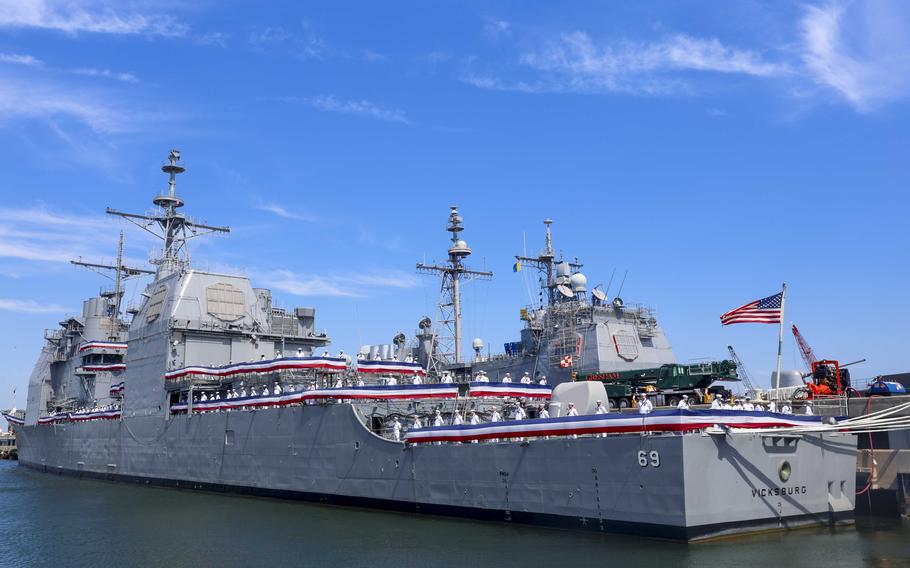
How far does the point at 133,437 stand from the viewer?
40000mm

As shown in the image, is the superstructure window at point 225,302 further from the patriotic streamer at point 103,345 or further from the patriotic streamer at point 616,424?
the patriotic streamer at point 616,424

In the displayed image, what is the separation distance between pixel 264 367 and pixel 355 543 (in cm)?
1410

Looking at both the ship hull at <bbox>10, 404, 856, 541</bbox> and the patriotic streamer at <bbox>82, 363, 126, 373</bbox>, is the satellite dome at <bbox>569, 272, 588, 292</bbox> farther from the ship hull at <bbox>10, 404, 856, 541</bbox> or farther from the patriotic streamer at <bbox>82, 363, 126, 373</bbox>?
the patriotic streamer at <bbox>82, 363, 126, 373</bbox>

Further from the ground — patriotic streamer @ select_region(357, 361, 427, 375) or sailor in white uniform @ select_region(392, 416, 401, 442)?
patriotic streamer @ select_region(357, 361, 427, 375)

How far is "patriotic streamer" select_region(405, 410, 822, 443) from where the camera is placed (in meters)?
19.0

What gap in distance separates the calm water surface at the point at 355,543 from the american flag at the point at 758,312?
6870 mm

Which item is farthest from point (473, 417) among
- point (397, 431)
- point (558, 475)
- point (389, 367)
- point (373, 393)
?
point (389, 367)

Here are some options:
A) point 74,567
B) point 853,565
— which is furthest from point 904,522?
point 74,567

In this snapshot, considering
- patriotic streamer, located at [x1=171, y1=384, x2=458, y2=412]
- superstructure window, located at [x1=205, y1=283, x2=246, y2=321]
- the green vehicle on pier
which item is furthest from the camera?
A: superstructure window, located at [x1=205, y1=283, x2=246, y2=321]

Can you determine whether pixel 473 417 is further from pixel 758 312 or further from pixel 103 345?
pixel 103 345

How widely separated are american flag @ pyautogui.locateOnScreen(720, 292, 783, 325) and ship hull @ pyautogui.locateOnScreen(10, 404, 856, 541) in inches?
192

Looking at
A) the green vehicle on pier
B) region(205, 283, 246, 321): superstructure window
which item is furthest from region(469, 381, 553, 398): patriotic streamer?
region(205, 283, 246, 321): superstructure window

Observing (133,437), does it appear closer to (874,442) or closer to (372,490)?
(372,490)

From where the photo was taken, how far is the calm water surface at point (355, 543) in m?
17.6
